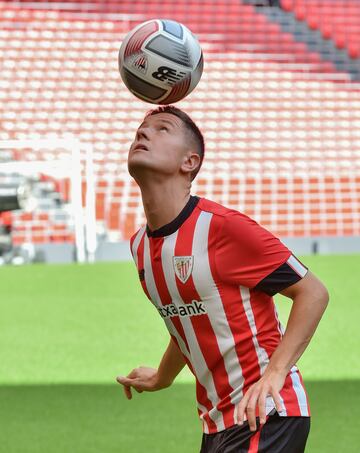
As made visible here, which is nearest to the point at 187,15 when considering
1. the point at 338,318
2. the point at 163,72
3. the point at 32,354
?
the point at 338,318

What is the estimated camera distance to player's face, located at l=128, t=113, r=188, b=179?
9.40 feet

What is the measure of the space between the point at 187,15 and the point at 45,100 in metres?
4.42

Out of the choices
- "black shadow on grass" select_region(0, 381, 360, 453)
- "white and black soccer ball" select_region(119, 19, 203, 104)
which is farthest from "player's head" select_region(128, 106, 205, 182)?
"black shadow on grass" select_region(0, 381, 360, 453)

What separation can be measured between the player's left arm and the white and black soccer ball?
1012 millimetres

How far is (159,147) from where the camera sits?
114 inches

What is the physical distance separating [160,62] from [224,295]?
3.53 feet

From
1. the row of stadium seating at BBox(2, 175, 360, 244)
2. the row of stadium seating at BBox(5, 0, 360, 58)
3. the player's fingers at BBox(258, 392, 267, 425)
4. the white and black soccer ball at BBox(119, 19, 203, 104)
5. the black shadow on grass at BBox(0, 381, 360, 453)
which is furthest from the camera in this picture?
the row of stadium seating at BBox(5, 0, 360, 58)

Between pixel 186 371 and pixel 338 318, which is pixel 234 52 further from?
pixel 186 371

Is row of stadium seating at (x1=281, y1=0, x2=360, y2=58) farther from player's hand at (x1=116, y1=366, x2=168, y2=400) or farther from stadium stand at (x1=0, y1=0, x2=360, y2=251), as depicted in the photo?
player's hand at (x1=116, y1=366, x2=168, y2=400)

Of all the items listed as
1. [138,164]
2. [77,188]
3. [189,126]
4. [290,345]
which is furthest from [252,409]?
[77,188]

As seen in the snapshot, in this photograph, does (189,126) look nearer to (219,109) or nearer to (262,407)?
(262,407)

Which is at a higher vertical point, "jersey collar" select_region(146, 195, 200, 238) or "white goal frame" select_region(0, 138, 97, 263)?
"jersey collar" select_region(146, 195, 200, 238)

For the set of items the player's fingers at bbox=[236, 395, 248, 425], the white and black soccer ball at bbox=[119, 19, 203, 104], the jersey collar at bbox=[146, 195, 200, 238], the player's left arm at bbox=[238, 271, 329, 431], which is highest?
the white and black soccer ball at bbox=[119, 19, 203, 104]

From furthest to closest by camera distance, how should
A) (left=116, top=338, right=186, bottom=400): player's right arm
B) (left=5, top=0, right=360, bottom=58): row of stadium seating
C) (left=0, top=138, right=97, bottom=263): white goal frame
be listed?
1. (left=5, top=0, right=360, bottom=58): row of stadium seating
2. (left=0, top=138, right=97, bottom=263): white goal frame
3. (left=116, top=338, right=186, bottom=400): player's right arm
